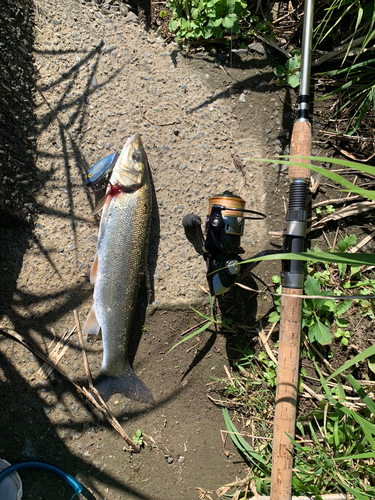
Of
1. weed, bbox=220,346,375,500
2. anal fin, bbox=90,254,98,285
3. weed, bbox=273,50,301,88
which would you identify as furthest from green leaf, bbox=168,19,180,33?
weed, bbox=220,346,375,500

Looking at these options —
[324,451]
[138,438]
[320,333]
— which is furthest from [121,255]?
[324,451]

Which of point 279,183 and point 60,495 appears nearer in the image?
point 60,495

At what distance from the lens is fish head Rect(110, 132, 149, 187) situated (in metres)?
2.45

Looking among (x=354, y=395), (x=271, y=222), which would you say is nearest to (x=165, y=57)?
(x=271, y=222)

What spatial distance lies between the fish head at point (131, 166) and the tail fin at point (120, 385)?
1.39 metres

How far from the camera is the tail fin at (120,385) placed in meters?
2.56

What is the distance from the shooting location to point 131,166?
8.11 feet

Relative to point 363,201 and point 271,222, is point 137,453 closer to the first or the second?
point 271,222

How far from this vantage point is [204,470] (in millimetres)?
2711

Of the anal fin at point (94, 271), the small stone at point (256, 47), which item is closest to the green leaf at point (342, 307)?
the anal fin at point (94, 271)

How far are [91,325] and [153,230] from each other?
87 centimetres

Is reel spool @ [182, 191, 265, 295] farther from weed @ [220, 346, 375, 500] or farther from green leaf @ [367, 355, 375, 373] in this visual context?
green leaf @ [367, 355, 375, 373]

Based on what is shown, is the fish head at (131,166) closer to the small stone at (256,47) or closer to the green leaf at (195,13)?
the green leaf at (195,13)

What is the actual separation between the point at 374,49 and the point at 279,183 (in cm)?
121
